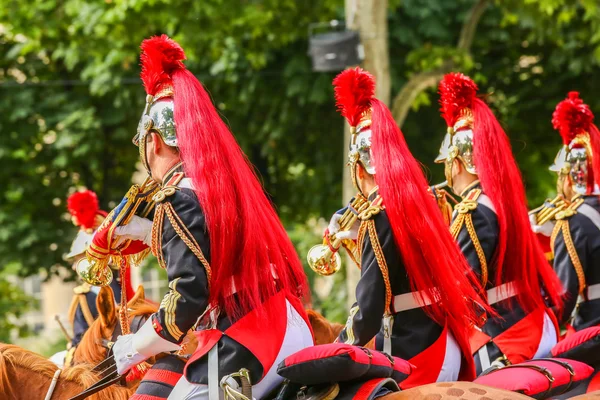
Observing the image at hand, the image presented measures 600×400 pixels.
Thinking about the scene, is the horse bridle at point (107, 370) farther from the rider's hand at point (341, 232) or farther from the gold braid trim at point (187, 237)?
the rider's hand at point (341, 232)

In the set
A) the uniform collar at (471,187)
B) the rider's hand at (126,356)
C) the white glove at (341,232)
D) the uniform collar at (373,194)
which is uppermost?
the uniform collar at (373,194)

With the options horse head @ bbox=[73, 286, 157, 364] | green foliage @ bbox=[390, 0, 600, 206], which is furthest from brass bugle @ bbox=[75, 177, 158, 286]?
green foliage @ bbox=[390, 0, 600, 206]

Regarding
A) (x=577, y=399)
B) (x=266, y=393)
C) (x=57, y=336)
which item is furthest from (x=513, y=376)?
(x=57, y=336)

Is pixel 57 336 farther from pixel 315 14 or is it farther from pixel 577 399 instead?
pixel 577 399

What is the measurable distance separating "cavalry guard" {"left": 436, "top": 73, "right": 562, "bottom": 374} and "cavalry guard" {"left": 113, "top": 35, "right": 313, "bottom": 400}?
4.87ft

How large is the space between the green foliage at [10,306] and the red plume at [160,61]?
33.9 feet

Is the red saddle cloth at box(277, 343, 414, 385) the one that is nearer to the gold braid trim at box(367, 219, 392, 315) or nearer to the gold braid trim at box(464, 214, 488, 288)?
the gold braid trim at box(367, 219, 392, 315)

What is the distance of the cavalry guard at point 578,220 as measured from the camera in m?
6.39

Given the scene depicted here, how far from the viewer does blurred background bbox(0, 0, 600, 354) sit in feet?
39.6

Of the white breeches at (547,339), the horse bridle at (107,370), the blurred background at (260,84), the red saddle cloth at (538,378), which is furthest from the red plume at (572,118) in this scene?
the blurred background at (260,84)

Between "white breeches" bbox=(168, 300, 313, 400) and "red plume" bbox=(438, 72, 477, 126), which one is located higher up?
"red plume" bbox=(438, 72, 477, 126)

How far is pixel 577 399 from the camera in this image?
13.4 ft

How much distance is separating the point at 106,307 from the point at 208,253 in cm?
205

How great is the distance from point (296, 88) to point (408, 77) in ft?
4.59
